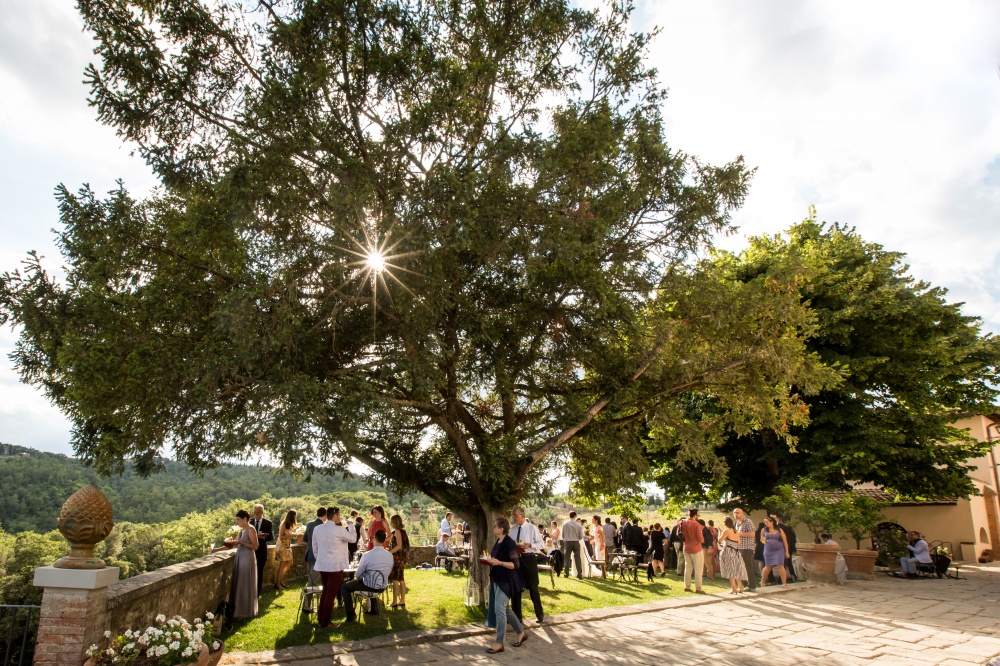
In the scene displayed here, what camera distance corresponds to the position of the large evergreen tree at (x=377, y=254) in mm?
7859

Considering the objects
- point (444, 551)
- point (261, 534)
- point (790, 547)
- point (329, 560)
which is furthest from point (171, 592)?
point (790, 547)

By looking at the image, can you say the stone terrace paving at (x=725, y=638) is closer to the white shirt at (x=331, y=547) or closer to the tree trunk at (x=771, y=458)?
the white shirt at (x=331, y=547)

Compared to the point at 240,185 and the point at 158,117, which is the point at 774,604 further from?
the point at 158,117

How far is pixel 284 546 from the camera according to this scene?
1221 centimetres

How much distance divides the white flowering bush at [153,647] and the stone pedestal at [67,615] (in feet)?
0.44

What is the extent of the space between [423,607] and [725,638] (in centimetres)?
479

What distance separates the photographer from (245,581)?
8.98 metres

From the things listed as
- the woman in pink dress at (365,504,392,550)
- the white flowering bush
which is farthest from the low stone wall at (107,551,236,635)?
the woman in pink dress at (365,504,392,550)

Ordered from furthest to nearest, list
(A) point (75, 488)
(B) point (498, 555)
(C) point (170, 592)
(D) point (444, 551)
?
(A) point (75, 488)
(D) point (444, 551)
(B) point (498, 555)
(C) point (170, 592)

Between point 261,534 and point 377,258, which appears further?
point 261,534

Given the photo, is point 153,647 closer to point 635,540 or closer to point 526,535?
point 526,535

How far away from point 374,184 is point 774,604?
33.9ft

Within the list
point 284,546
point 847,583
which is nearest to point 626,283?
point 284,546

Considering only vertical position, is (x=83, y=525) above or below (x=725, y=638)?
above
